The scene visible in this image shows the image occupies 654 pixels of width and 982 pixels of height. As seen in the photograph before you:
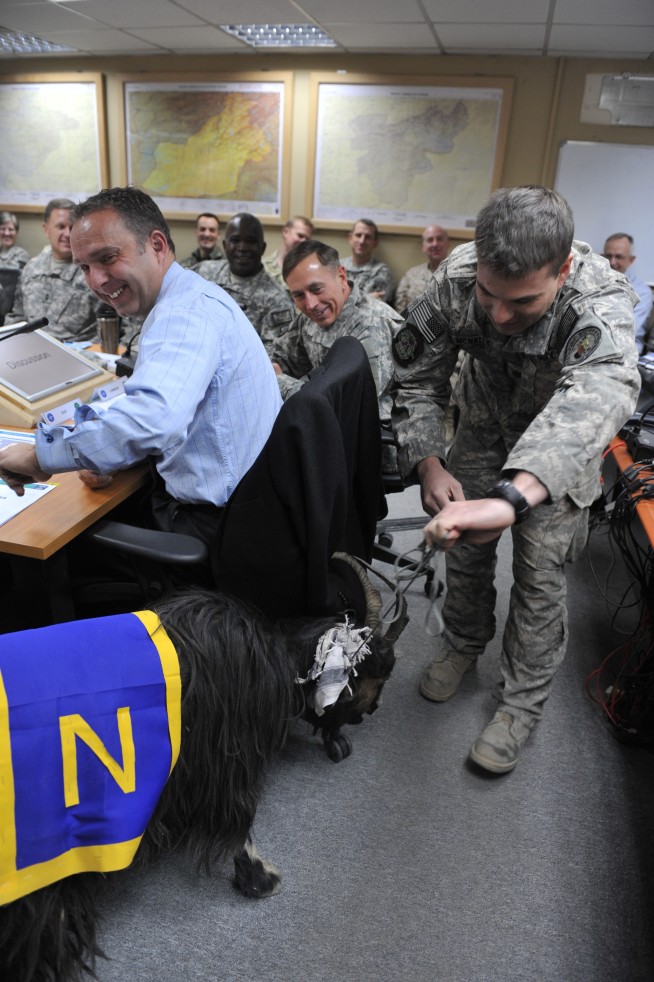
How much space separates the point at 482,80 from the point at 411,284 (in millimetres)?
1382

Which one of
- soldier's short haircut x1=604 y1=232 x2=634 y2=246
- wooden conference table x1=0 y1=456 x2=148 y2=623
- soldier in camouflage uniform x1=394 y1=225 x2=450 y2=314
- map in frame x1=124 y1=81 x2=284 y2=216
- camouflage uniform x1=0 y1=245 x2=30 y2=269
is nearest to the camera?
wooden conference table x1=0 y1=456 x2=148 y2=623

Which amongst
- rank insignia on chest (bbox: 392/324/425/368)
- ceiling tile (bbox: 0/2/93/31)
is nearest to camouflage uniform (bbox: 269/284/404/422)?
rank insignia on chest (bbox: 392/324/425/368)

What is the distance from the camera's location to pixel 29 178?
567 cm

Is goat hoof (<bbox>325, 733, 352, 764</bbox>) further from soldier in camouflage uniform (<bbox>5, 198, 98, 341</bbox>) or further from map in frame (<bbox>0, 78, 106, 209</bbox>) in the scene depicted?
map in frame (<bbox>0, 78, 106, 209</bbox>)

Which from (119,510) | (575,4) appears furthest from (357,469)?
(575,4)

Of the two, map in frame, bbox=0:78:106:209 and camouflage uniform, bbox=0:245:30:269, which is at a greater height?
map in frame, bbox=0:78:106:209

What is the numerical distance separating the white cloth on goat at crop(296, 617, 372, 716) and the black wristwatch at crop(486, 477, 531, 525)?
0.40 metres

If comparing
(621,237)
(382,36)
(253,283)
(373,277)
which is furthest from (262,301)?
(621,237)

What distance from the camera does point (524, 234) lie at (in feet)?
3.83

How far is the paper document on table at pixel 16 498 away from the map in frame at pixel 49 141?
196 inches

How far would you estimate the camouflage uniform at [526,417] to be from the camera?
121cm

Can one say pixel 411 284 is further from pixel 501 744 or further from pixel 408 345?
pixel 501 744

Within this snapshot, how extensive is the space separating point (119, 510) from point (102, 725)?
851mm

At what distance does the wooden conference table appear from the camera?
1.18 m
